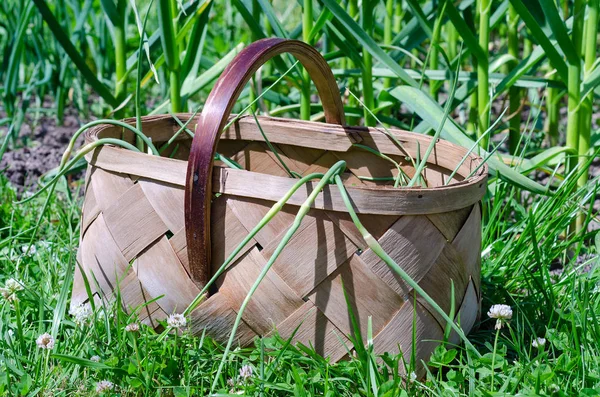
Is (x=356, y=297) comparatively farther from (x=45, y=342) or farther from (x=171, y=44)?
(x=171, y=44)

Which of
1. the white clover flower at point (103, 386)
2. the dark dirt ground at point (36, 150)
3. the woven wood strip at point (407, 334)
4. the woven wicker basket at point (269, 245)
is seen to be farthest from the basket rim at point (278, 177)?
the dark dirt ground at point (36, 150)

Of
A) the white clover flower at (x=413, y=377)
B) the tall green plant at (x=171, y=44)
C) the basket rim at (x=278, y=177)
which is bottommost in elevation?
the white clover flower at (x=413, y=377)

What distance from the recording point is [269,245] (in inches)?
34.2

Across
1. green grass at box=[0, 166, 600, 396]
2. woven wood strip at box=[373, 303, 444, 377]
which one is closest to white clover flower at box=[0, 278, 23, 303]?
green grass at box=[0, 166, 600, 396]

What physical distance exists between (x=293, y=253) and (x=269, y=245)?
0.10 feet

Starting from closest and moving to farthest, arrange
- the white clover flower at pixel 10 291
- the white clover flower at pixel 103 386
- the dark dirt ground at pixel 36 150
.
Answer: the white clover flower at pixel 103 386 < the white clover flower at pixel 10 291 < the dark dirt ground at pixel 36 150

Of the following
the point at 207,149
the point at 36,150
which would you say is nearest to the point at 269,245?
the point at 207,149

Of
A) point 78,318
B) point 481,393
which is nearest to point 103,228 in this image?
point 78,318

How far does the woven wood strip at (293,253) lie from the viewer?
86 cm

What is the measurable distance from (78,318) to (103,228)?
0.42ft

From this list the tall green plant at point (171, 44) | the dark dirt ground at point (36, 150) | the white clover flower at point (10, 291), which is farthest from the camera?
the dark dirt ground at point (36, 150)

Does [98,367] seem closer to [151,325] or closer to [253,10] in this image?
[151,325]

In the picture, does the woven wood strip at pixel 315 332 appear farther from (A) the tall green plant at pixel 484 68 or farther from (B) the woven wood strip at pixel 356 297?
(A) the tall green plant at pixel 484 68

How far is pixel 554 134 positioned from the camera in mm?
1699
